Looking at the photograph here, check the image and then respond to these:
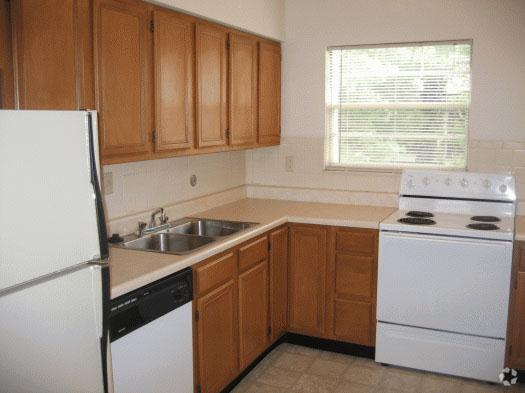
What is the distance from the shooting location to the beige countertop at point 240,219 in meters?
2.45

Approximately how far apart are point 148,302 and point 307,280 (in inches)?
64.3

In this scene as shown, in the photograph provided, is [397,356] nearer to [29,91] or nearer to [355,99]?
[355,99]

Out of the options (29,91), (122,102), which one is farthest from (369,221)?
(29,91)

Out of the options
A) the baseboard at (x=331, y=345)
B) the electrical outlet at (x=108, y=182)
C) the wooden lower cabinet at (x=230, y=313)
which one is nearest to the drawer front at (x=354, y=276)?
the baseboard at (x=331, y=345)

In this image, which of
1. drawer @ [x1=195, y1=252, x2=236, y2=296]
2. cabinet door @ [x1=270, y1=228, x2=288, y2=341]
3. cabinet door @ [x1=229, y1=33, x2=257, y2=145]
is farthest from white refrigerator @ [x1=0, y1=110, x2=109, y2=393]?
cabinet door @ [x1=229, y1=33, x2=257, y2=145]

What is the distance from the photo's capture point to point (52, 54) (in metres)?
2.32

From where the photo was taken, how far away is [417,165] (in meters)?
4.18

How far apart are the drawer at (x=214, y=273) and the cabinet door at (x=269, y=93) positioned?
1291 millimetres

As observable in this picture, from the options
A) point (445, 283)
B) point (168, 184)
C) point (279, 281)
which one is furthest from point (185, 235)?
point (445, 283)

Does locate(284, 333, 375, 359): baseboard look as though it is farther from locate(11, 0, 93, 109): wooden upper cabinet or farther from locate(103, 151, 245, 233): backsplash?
locate(11, 0, 93, 109): wooden upper cabinet

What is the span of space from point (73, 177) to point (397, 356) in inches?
100

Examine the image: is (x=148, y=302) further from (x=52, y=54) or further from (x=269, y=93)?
(x=269, y=93)

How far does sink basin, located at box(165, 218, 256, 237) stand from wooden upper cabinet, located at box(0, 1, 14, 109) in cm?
150

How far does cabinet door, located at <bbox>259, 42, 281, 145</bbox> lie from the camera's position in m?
4.11
